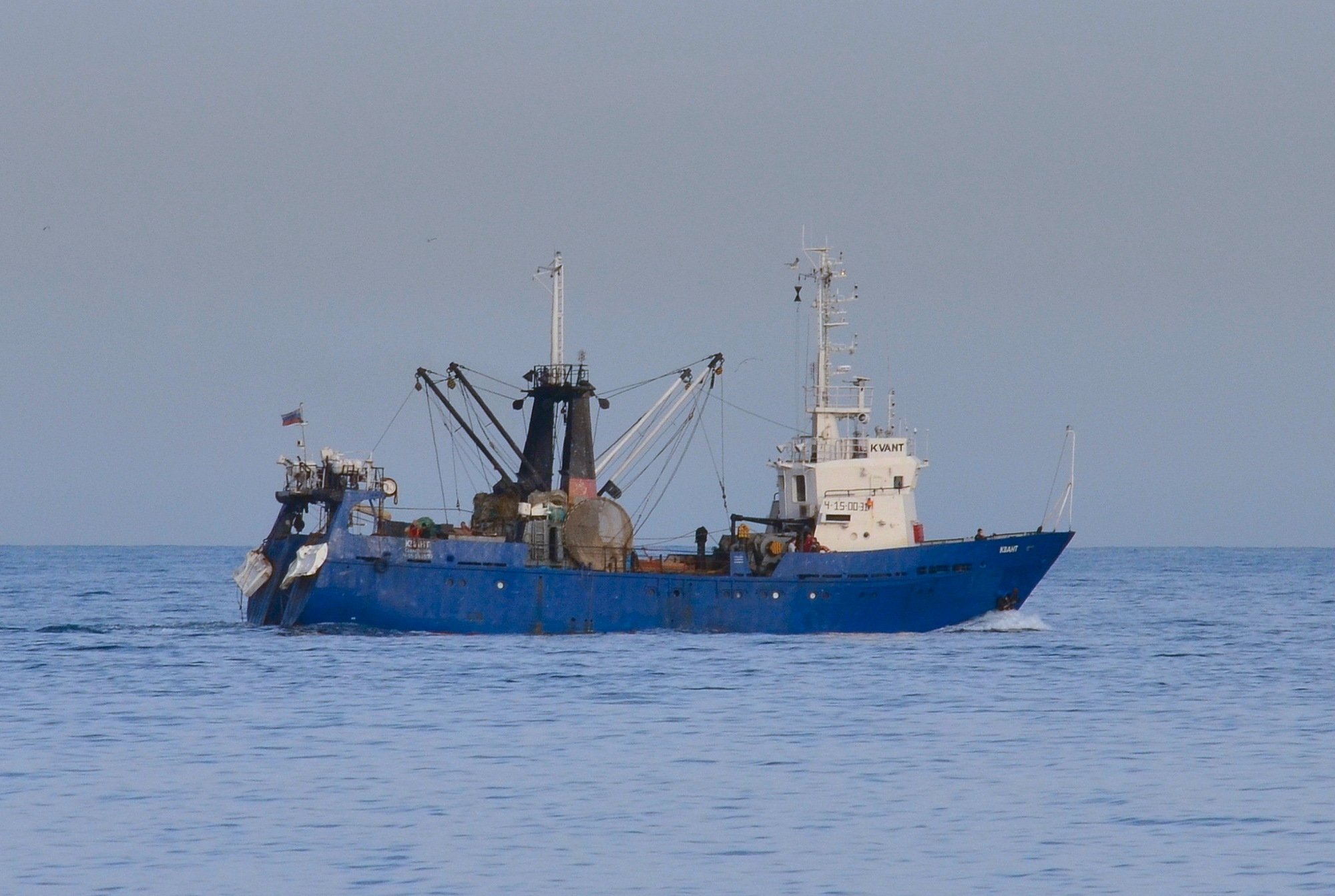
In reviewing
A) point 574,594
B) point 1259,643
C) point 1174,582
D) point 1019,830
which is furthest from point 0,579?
point 1019,830

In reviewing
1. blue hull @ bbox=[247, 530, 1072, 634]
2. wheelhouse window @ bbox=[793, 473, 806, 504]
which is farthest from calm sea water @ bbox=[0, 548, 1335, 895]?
wheelhouse window @ bbox=[793, 473, 806, 504]

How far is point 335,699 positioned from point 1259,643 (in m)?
31.9

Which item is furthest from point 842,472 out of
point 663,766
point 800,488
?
point 663,766

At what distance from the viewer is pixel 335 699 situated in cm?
4066

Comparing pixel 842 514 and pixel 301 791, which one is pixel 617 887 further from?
pixel 842 514

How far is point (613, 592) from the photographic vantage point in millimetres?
55094

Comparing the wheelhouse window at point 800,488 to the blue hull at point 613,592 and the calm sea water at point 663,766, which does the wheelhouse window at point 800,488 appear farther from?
the calm sea water at point 663,766

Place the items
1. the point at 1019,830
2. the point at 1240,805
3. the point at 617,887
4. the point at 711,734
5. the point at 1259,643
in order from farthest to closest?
the point at 1259,643, the point at 711,734, the point at 1240,805, the point at 1019,830, the point at 617,887

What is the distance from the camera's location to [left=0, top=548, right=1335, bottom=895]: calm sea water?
2434cm

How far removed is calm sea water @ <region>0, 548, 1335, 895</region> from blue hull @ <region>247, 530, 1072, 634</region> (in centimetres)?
74

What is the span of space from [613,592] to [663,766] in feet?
76.3

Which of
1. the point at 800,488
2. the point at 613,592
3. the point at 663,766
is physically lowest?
the point at 663,766

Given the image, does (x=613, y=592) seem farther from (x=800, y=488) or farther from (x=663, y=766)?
(x=663, y=766)

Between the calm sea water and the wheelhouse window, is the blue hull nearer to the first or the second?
the calm sea water
